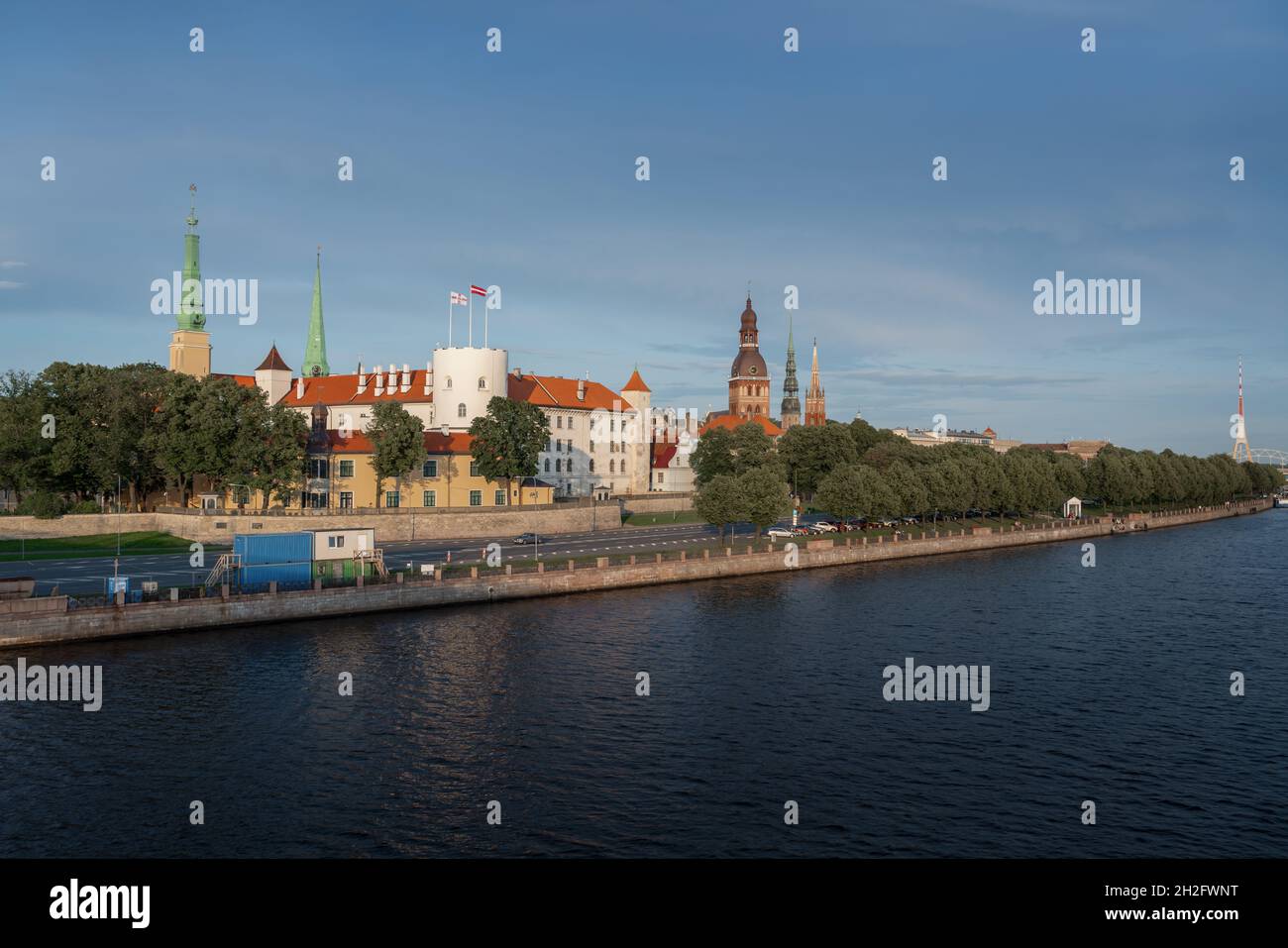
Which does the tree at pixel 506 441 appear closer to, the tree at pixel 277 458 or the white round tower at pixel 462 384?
the white round tower at pixel 462 384

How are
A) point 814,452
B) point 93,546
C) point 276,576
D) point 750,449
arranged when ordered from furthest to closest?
point 814,452 → point 750,449 → point 93,546 → point 276,576

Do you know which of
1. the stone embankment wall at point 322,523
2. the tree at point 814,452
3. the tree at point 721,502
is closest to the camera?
the stone embankment wall at point 322,523

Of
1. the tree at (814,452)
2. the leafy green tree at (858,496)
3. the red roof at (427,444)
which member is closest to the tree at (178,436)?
the red roof at (427,444)

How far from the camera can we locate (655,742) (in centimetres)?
3809

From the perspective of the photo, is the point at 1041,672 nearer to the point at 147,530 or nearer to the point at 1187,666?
the point at 1187,666

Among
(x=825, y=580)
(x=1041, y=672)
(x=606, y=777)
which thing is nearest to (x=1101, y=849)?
(x=606, y=777)

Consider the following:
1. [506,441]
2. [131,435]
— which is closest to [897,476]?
[506,441]

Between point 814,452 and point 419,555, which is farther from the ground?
point 814,452

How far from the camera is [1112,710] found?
142 feet

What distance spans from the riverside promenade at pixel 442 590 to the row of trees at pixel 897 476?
5.77m

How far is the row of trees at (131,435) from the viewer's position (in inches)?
3563

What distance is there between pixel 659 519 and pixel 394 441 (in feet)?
137

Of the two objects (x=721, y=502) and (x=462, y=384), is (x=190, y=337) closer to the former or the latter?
(x=462, y=384)
